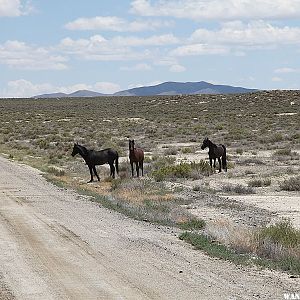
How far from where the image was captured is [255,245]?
13312 mm

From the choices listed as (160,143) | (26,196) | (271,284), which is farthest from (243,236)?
(160,143)

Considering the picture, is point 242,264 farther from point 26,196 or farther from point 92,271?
point 26,196

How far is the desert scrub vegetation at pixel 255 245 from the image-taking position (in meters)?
12.2

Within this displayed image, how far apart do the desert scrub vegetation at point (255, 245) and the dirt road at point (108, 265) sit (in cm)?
33

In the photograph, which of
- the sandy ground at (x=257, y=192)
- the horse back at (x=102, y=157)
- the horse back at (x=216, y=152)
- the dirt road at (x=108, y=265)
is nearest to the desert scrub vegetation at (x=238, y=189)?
the sandy ground at (x=257, y=192)

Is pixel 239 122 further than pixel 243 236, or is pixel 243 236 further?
pixel 239 122

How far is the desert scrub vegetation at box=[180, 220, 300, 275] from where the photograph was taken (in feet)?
39.9

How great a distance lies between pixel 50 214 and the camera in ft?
60.3

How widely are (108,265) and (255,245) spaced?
3106 mm

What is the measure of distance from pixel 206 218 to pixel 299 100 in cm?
8716

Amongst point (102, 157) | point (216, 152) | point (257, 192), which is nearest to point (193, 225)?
point (257, 192)

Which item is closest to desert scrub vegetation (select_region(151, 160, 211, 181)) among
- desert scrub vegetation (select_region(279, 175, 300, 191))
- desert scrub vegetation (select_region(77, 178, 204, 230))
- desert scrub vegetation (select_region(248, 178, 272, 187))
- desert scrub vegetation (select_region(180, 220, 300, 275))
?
desert scrub vegetation (select_region(77, 178, 204, 230))

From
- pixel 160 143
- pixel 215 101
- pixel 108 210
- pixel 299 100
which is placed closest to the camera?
pixel 108 210

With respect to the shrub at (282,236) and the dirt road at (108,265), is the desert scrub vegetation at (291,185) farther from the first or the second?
the shrub at (282,236)
